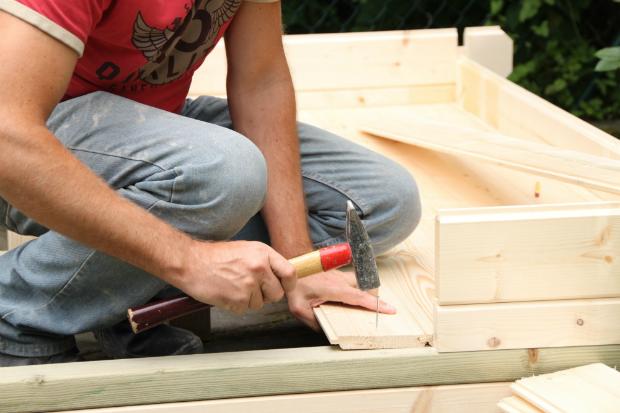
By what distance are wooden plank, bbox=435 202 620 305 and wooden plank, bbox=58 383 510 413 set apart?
178 mm

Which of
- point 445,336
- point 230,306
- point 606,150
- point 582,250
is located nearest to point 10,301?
point 230,306

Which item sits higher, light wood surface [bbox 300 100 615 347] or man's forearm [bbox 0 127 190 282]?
man's forearm [bbox 0 127 190 282]

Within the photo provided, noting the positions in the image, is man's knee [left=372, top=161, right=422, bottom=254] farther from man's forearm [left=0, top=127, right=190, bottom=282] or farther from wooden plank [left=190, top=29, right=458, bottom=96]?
wooden plank [left=190, top=29, right=458, bottom=96]

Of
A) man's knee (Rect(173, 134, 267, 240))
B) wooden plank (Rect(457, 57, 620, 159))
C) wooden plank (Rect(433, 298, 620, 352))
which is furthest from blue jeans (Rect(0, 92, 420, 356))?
wooden plank (Rect(457, 57, 620, 159))

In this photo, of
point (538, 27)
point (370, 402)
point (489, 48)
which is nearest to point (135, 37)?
point (370, 402)

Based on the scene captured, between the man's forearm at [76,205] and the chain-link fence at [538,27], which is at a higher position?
the man's forearm at [76,205]

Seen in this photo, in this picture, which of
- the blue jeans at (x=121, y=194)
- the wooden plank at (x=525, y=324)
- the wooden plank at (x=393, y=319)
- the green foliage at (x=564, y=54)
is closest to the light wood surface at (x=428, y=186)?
the wooden plank at (x=393, y=319)

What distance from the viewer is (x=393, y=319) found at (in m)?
1.93

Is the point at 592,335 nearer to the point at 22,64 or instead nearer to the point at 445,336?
the point at 445,336

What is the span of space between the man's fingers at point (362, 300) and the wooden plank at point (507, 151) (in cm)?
52

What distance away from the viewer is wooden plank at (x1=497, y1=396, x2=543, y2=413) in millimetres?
1747

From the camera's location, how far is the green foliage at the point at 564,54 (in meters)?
4.46

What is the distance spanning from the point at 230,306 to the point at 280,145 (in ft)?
1.78

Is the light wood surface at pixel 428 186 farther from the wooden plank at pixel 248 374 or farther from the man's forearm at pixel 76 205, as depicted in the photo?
the man's forearm at pixel 76 205
